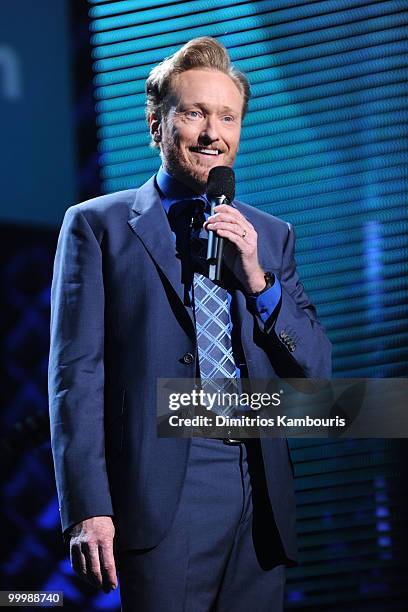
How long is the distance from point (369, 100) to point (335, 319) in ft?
1.99

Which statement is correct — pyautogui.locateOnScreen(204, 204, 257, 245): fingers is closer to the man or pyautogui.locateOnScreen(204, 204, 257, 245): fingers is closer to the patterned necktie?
the man

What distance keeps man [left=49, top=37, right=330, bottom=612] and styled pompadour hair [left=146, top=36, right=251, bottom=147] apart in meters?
0.10

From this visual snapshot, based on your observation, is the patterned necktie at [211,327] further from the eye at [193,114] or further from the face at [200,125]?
the eye at [193,114]

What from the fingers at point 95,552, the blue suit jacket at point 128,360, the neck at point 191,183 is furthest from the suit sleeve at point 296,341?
the fingers at point 95,552

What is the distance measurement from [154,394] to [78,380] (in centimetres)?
15

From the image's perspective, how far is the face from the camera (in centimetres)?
182

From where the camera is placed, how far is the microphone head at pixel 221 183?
1708 mm

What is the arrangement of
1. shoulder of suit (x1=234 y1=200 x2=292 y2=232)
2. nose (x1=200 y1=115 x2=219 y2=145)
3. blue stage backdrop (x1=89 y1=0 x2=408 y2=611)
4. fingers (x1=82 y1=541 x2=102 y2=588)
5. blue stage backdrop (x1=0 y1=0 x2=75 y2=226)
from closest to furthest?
fingers (x1=82 y1=541 x2=102 y2=588), nose (x1=200 y1=115 x2=219 y2=145), shoulder of suit (x1=234 y1=200 x2=292 y2=232), blue stage backdrop (x1=89 y1=0 x2=408 y2=611), blue stage backdrop (x1=0 y1=0 x2=75 y2=226)

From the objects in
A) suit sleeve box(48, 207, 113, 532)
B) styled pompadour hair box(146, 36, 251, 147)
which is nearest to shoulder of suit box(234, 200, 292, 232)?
styled pompadour hair box(146, 36, 251, 147)

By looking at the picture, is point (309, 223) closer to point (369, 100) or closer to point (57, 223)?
point (369, 100)

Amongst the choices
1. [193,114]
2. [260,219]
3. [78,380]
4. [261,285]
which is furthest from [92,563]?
[193,114]

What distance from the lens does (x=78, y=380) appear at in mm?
1621

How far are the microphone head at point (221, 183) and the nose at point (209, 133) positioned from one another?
9cm

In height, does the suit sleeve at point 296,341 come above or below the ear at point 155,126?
below
